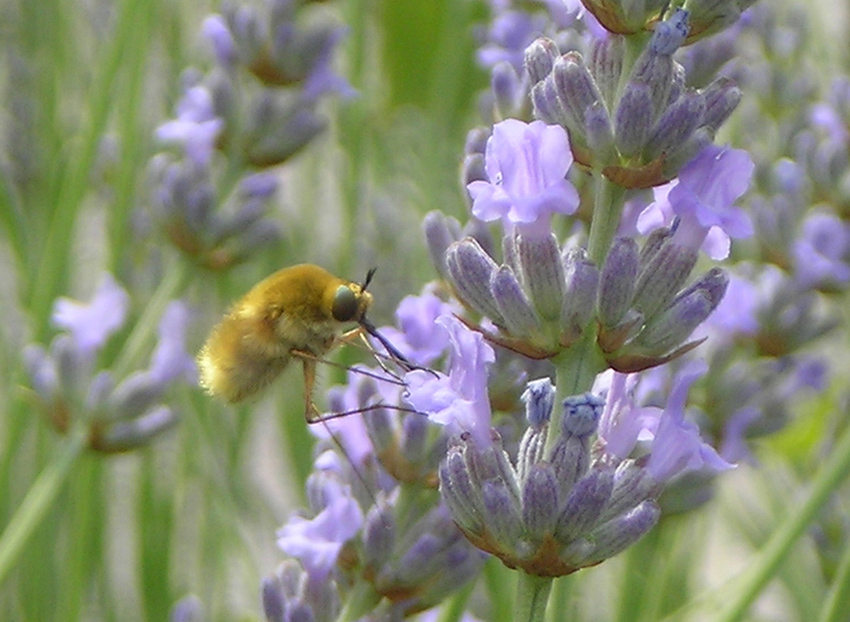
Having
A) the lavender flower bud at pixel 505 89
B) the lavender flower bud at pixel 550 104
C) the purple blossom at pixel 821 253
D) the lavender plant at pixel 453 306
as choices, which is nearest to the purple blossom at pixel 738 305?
the lavender plant at pixel 453 306

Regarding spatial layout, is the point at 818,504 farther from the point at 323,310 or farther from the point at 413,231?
the point at 413,231

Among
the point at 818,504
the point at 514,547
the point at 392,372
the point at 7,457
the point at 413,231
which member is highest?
the point at 514,547

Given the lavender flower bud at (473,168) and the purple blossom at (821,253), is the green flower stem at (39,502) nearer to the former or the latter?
the lavender flower bud at (473,168)

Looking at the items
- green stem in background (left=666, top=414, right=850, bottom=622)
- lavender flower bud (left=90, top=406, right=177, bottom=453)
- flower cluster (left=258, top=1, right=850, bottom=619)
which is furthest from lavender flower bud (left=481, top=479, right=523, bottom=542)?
lavender flower bud (left=90, top=406, right=177, bottom=453)

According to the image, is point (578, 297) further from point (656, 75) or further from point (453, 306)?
point (453, 306)

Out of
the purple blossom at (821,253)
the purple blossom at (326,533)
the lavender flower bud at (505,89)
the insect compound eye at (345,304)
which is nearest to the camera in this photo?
the purple blossom at (326,533)

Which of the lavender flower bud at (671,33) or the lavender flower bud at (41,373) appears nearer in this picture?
the lavender flower bud at (671,33)

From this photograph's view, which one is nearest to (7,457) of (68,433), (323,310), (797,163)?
(68,433)

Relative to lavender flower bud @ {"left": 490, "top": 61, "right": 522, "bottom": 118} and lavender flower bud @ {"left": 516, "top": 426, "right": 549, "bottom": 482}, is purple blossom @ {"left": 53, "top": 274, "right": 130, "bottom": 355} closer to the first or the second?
lavender flower bud @ {"left": 490, "top": 61, "right": 522, "bottom": 118}
